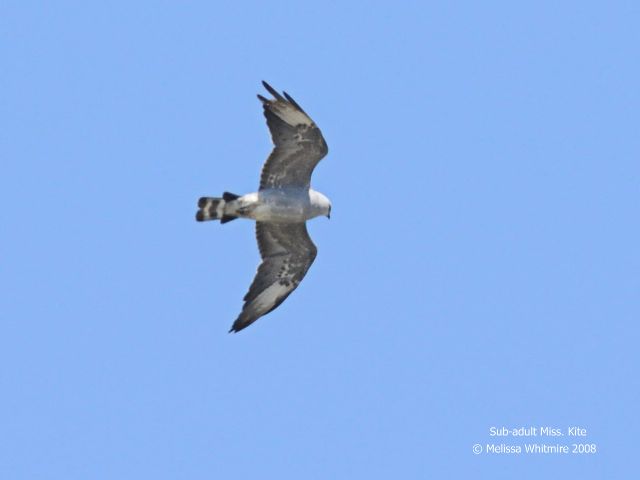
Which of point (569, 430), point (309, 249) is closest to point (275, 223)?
point (309, 249)

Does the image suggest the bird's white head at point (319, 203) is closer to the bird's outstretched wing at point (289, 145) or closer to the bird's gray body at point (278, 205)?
the bird's gray body at point (278, 205)

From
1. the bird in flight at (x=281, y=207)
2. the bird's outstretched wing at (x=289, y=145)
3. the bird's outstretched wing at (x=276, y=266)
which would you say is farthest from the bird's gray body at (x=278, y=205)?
the bird's outstretched wing at (x=276, y=266)

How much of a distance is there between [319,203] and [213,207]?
1.53 m

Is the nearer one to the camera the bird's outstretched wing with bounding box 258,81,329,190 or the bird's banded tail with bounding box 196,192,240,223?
the bird's outstretched wing with bounding box 258,81,329,190

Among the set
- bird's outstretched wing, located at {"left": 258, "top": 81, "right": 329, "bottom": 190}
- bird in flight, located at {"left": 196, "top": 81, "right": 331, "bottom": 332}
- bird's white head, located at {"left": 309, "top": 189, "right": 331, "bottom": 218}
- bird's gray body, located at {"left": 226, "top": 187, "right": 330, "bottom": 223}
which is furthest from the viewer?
bird's white head, located at {"left": 309, "top": 189, "right": 331, "bottom": 218}

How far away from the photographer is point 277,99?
2020 centimetres

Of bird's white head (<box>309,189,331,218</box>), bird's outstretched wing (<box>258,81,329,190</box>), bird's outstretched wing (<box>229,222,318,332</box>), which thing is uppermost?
bird's outstretched wing (<box>258,81,329,190</box>)

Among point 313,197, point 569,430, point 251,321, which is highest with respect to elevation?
point 313,197

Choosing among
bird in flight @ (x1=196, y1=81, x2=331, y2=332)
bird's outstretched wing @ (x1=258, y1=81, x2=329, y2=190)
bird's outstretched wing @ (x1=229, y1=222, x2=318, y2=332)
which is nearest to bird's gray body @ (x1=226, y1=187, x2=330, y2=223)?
bird in flight @ (x1=196, y1=81, x2=331, y2=332)

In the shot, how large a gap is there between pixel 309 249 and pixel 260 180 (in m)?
1.58

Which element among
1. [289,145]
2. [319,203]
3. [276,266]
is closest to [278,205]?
[319,203]

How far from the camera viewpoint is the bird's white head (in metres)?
21.0

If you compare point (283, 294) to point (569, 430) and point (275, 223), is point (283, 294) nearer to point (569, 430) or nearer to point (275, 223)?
point (275, 223)

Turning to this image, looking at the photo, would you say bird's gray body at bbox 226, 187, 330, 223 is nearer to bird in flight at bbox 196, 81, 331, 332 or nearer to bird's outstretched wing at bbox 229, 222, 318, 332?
bird in flight at bbox 196, 81, 331, 332
